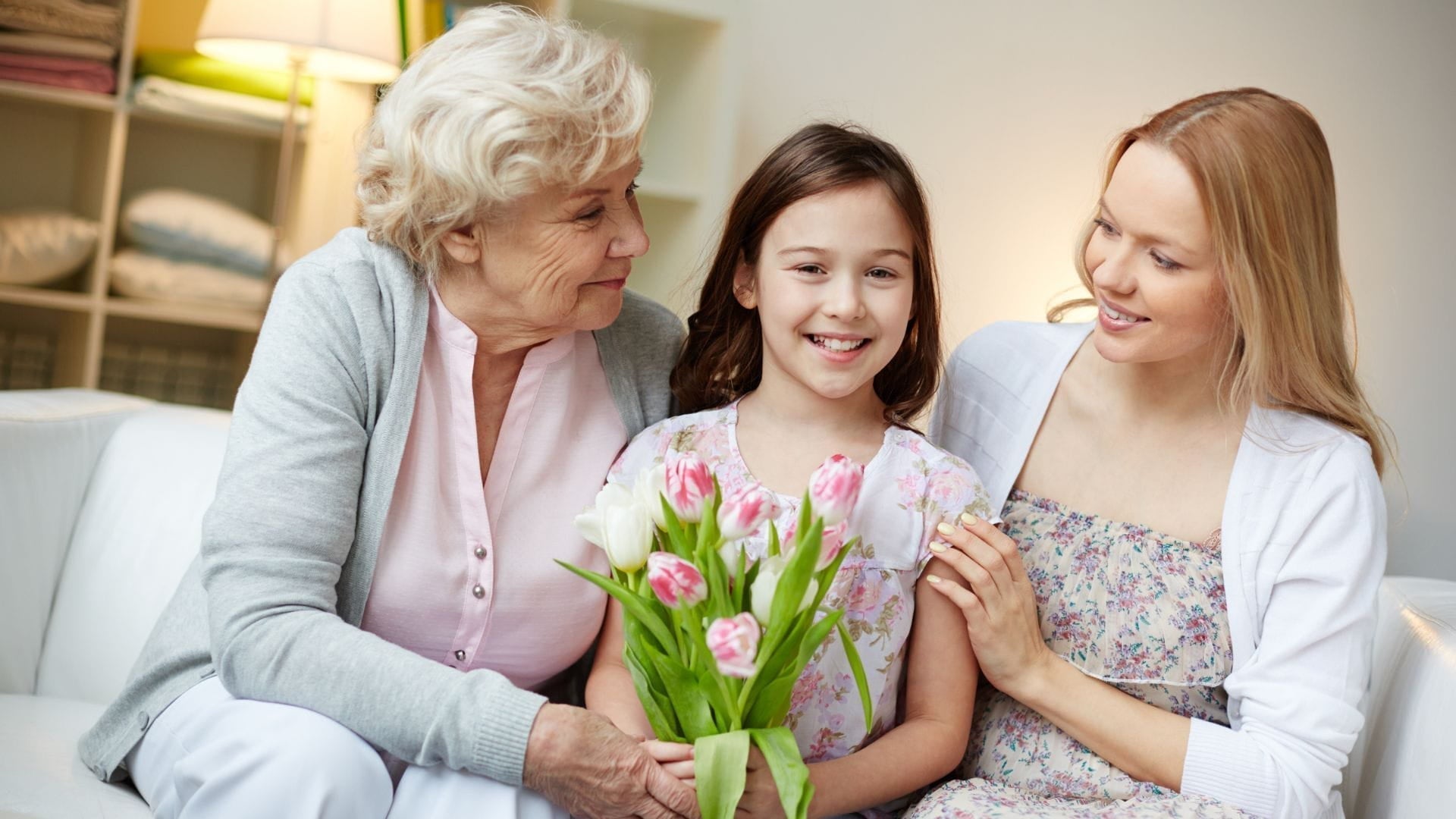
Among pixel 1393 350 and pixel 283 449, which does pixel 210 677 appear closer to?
pixel 283 449

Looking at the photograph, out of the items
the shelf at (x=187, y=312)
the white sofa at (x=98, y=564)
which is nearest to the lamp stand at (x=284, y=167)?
the shelf at (x=187, y=312)

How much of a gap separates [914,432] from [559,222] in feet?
1.71

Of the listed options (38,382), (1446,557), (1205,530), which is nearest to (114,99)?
(38,382)

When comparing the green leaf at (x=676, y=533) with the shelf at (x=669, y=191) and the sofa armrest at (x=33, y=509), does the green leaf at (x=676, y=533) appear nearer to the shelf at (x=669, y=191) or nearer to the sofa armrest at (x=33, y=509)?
the sofa armrest at (x=33, y=509)

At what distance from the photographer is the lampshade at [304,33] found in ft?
9.21

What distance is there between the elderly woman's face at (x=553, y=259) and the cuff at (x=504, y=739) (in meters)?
0.48

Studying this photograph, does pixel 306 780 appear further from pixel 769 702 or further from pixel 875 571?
pixel 875 571

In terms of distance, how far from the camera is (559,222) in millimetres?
1497

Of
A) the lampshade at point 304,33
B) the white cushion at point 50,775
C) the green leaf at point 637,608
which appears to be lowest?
the white cushion at point 50,775

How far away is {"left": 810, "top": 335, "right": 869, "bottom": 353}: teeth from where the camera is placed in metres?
1.54

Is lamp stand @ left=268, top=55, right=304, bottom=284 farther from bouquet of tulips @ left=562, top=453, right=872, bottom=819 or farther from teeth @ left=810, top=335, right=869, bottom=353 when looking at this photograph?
bouquet of tulips @ left=562, top=453, right=872, bottom=819

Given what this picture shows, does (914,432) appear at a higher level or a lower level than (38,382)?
higher

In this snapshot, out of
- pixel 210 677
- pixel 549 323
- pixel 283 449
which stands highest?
pixel 549 323

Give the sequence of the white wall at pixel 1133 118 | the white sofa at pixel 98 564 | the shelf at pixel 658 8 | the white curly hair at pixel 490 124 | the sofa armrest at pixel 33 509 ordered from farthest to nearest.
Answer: the white wall at pixel 1133 118 < the shelf at pixel 658 8 < the sofa armrest at pixel 33 509 < the white sofa at pixel 98 564 < the white curly hair at pixel 490 124
